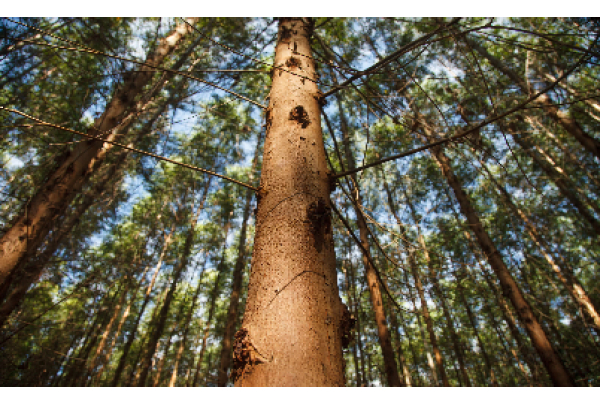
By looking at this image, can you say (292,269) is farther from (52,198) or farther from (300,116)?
(52,198)

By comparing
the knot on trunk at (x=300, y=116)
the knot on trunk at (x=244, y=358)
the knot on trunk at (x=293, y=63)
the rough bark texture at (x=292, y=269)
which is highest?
the knot on trunk at (x=293, y=63)

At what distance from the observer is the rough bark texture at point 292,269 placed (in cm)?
73

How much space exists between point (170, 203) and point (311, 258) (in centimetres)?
1205

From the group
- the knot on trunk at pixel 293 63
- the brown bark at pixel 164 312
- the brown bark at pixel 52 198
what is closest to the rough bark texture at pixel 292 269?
the knot on trunk at pixel 293 63

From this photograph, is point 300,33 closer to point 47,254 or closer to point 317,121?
point 317,121

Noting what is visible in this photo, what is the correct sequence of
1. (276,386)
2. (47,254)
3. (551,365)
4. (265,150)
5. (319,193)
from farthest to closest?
(47,254)
(551,365)
(265,150)
(319,193)
(276,386)

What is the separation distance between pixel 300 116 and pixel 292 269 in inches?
30.4

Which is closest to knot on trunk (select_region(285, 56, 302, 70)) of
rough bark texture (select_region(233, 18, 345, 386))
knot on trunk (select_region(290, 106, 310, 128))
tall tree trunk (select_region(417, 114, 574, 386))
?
rough bark texture (select_region(233, 18, 345, 386))

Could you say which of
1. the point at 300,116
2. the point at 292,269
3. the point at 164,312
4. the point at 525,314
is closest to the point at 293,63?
the point at 300,116

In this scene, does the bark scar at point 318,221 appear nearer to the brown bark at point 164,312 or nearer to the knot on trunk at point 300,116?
the knot on trunk at point 300,116

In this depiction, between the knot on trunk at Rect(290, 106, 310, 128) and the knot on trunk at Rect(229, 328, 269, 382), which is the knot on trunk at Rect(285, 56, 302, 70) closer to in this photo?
the knot on trunk at Rect(290, 106, 310, 128)

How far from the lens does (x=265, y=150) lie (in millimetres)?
1301

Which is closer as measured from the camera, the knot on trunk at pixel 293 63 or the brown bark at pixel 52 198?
the knot on trunk at pixel 293 63
